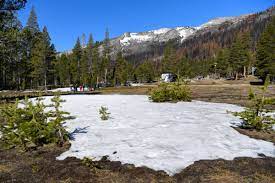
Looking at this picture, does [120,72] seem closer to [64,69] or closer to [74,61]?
[74,61]

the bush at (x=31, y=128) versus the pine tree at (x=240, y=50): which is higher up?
the pine tree at (x=240, y=50)

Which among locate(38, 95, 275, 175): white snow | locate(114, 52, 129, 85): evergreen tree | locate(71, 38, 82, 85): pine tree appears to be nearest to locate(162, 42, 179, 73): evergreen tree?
locate(114, 52, 129, 85): evergreen tree

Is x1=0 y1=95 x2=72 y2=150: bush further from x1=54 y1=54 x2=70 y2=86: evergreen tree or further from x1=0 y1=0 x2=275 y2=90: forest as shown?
x1=54 y1=54 x2=70 y2=86: evergreen tree

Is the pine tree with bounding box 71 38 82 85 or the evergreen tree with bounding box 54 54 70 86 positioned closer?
the pine tree with bounding box 71 38 82 85

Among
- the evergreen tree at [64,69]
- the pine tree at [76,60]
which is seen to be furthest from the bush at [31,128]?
the evergreen tree at [64,69]

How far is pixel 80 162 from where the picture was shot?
761cm

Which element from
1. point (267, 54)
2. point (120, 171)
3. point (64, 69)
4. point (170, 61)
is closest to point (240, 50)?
point (170, 61)

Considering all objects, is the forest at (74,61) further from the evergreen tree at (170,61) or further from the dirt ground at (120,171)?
the dirt ground at (120,171)

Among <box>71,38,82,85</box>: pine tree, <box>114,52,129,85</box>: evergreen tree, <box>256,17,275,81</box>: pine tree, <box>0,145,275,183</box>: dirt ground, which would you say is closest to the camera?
<box>0,145,275,183</box>: dirt ground

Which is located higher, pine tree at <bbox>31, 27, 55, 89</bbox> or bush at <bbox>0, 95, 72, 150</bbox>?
pine tree at <bbox>31, 27, 55, 89</bbox>

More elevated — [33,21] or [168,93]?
[33,21]

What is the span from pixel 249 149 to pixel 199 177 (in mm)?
2752

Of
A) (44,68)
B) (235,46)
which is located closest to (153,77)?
(235,46)

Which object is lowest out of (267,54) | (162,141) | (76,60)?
(162,141)
